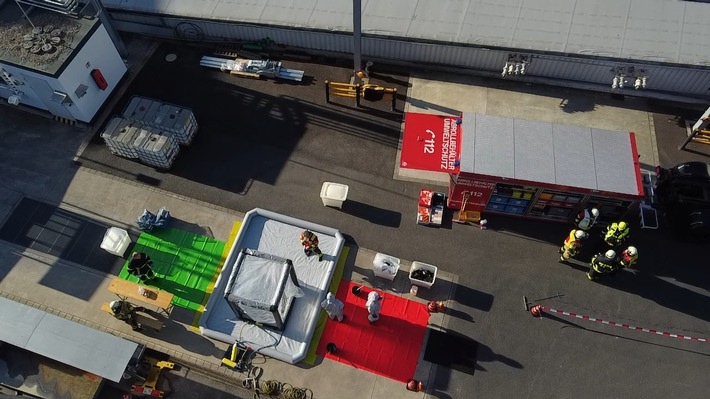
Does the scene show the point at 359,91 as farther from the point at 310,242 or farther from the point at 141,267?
the point at 141,267

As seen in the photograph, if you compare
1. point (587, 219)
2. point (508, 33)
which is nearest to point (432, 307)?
point (587, 219)

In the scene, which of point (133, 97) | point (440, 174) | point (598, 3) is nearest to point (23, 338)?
point (133, 97)

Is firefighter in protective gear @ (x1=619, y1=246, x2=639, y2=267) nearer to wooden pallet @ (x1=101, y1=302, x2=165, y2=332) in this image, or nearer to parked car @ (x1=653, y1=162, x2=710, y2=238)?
parked car @ (x1=653, y1=162, x2=710, y2=238)

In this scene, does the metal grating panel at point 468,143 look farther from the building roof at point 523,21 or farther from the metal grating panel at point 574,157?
the building roof at point 523,21

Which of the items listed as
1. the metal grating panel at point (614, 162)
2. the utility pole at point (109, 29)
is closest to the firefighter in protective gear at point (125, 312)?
the utility pole at point (109, 29)

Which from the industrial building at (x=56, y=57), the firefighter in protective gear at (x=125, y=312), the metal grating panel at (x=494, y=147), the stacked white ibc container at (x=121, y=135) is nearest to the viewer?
the firefighter in protective gear at (x=125, y=312)

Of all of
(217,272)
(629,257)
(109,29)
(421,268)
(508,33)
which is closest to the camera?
(629,257)
